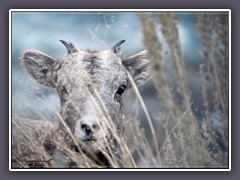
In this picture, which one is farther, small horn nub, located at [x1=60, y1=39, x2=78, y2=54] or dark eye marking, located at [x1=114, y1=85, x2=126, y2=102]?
small horn nub, located at [x1=60, y1=39, x2=78, y2=54]

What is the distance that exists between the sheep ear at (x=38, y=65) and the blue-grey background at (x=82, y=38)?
0.14ft

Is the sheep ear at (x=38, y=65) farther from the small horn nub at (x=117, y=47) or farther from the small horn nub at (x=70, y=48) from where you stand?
the small horn nub at (x=117, y=47)

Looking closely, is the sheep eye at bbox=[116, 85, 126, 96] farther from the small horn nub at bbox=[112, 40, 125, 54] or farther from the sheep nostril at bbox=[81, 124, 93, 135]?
the sheep nostril at bbox=[81, 124, 93, 135]

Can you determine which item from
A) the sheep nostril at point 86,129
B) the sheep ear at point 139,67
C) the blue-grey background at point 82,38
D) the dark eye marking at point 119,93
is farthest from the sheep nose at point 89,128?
the sheep ear at point 139,67

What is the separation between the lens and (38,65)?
3.65 metres

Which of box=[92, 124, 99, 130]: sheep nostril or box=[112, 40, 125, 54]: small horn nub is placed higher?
box=[112, 40, 125, 54]: small horn nub

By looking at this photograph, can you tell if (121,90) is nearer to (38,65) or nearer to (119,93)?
(119,93)

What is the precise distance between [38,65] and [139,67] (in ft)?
2.49

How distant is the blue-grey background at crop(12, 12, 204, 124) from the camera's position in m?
3.63

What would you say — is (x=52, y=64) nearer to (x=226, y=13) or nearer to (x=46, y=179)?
(x=46, y=179)

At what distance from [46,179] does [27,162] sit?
0.63 ft

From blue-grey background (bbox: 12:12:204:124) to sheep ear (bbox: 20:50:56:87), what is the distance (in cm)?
4

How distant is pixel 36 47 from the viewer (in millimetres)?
3654

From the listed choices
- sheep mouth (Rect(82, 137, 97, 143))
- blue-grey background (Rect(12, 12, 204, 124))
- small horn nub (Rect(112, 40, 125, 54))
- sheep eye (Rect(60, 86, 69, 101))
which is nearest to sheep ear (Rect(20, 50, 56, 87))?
blue-grey background (Rect(12, 12, 204, 124))
